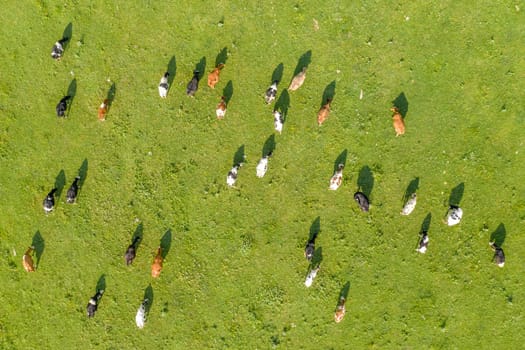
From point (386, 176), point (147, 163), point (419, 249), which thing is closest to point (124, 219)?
point (147, 163)

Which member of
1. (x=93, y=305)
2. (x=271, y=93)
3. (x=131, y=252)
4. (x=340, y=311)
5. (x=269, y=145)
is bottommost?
(x=93, y=305)

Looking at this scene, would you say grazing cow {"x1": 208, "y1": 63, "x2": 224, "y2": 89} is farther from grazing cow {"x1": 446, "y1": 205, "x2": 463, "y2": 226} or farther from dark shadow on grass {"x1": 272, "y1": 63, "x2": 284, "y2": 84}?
grazing cow {"x1": 446, "y1": 205, "x2": 463, "y2": 226}

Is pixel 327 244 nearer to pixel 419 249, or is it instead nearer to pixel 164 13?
pixel 419 249

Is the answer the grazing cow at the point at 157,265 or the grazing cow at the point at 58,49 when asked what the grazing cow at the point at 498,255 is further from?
the grazing cow at the point at 58,49

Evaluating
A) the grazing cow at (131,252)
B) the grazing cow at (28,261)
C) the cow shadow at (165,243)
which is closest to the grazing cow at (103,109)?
the grazing cow at (131,252)

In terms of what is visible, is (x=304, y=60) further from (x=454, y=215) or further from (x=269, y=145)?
(x=454, y=215)

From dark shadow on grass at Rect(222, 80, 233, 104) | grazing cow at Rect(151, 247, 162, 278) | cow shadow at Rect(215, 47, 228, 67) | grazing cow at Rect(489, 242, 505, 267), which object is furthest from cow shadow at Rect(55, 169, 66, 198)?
grazing cow at Rect(489, 242, 505, 267)

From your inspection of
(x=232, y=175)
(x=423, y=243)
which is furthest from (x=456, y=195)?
(x=232, y=175)
